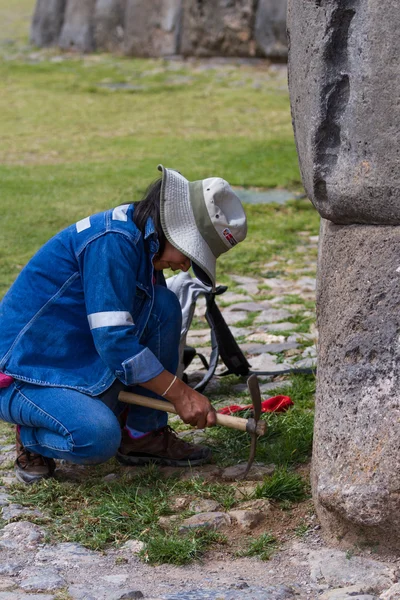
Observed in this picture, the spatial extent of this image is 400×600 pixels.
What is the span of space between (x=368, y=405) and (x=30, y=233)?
5.24 m

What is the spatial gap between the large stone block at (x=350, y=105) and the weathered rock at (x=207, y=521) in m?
1.08

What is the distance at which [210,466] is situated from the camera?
3.71 metres

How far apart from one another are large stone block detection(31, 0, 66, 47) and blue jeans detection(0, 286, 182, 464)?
1614cm

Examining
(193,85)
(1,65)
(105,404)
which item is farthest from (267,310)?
(1,65)

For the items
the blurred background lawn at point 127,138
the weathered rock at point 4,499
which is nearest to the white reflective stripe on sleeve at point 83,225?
the weathered rock at point 4,499

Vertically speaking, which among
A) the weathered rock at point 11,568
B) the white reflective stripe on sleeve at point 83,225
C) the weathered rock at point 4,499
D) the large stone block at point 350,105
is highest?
the large stone block at point 350,105

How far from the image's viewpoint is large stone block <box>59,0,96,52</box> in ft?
59.1

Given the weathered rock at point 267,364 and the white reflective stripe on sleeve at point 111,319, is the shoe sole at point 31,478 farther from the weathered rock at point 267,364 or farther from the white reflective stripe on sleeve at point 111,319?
the weathered rock at point 267,364

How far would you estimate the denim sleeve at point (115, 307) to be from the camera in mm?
3287

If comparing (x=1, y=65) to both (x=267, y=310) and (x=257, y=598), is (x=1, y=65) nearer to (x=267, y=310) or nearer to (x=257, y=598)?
(x=267, y=310)

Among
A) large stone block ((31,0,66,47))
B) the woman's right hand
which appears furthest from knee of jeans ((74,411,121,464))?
large stone block ((31,0,66,47))

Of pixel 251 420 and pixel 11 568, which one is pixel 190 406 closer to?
pixel 251 420

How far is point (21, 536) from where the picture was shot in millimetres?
3137

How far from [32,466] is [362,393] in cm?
137
